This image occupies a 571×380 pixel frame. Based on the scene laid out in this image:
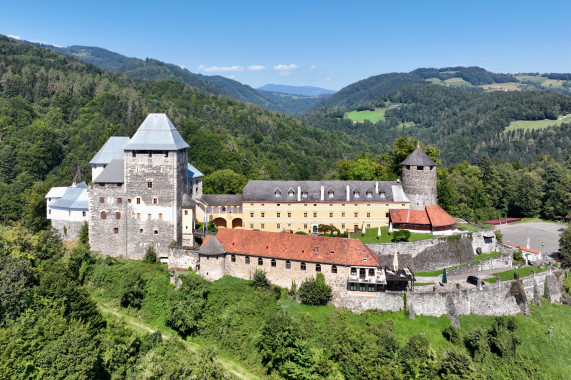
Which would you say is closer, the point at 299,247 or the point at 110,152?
the point at 299,247

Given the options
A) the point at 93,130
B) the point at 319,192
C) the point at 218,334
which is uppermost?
the point at 93,130

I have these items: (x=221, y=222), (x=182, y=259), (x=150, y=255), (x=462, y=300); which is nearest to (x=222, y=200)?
(x=221, y=222)

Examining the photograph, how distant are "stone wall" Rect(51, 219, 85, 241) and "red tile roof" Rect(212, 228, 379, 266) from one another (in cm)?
1780

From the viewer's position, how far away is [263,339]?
3916 cm

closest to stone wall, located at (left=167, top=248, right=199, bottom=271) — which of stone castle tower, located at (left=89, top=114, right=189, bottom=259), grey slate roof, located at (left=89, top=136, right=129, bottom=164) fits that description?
stone castle tower, located at (left=89, top=114, right=189, bottom=259)

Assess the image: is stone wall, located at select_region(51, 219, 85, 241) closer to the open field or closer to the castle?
the castle

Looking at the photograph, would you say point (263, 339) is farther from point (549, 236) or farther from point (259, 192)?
point (549, 236)

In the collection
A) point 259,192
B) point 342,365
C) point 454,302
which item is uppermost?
point 259,192

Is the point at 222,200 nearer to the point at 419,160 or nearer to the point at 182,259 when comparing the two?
the point at 182,259

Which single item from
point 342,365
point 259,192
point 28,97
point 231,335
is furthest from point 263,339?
point 28,97

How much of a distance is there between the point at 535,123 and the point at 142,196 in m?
169

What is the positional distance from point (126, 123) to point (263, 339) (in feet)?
239

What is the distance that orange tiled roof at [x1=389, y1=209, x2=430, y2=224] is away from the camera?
54062 mm

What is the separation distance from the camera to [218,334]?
137 feet
